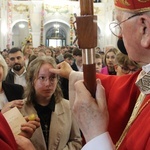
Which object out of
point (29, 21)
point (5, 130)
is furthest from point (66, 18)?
point (5, 130)

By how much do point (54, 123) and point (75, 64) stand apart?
2.99 meters

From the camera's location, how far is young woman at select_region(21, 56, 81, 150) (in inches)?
79.2

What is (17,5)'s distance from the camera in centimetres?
1725

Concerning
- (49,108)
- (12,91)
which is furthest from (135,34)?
(12,91)

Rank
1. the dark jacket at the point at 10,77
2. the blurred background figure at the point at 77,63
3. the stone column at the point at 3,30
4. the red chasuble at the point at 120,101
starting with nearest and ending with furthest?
the red chasuble at the point at 120,101
the dark jacket at the point at 10,77
the blurred background figure at the point at 77,63
the stone column at the point at 3,30

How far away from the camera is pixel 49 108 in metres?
2.11

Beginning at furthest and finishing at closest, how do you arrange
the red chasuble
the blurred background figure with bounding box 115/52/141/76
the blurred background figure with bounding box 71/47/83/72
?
the blurred background figure with bounding box 71/47/83/72
the blurred background figure with bounding box 115/52/141/76
the red chasuble

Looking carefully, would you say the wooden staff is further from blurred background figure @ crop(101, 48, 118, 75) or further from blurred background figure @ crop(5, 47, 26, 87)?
blurred background figure @ crop(101, 48, 118, 75)

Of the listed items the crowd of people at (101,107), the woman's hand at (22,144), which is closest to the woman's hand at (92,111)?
the crowd of people at (101,107)

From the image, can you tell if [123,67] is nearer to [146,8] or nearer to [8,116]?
[8,116]

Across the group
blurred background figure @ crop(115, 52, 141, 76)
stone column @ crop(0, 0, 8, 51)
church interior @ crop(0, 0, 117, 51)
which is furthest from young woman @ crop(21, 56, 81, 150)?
stone column @ crop(0, 0, 8, 51)

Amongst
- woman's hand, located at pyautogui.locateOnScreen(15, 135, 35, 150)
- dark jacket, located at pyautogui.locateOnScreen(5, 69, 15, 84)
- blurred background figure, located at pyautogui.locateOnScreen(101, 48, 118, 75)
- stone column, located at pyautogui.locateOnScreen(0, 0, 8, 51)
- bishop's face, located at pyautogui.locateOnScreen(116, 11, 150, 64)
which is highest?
stone column, located at pyautogui.locateOnScreen(0, 0, 8, 51)

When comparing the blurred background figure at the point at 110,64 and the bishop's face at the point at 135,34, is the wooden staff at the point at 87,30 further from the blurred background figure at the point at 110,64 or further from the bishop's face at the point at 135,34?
the blurred background figure at the point at 110,64

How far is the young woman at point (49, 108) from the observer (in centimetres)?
201
